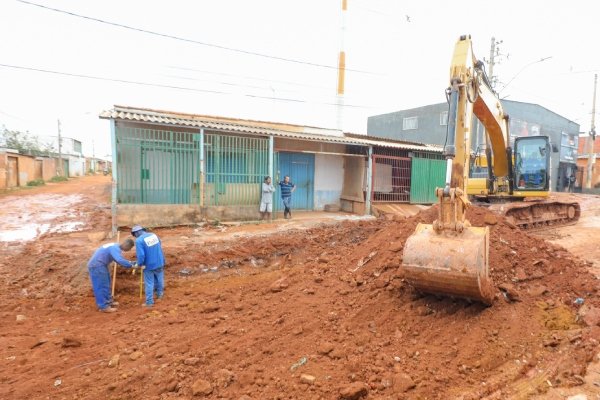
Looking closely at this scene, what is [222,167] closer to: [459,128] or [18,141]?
[459,128]

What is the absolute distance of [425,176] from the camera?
1524 cm

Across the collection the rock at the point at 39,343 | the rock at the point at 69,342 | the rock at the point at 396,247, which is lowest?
the rock at the point at 39,343

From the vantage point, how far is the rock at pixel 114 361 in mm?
3973

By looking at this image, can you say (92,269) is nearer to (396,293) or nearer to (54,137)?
(396,293)

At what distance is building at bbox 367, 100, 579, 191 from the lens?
81.9 ft

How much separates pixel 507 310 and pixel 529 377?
1025 millimetres

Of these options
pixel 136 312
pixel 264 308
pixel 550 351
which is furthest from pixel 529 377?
pixel 136 312

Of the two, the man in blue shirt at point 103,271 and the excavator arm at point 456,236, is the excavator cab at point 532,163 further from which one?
the man in blue shirt at point 103,271

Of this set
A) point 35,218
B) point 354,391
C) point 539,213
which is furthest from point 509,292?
point 35,218

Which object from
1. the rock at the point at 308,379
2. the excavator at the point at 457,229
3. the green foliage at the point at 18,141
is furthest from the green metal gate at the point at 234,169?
the green foliage at the point at 18,141

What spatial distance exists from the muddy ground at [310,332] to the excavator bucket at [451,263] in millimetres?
398

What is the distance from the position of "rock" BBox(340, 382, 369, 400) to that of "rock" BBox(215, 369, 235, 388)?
1052 mm

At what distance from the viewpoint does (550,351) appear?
11.6 ft

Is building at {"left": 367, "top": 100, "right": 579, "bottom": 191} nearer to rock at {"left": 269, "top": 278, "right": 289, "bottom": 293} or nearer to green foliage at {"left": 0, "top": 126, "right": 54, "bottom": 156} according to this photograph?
rock at {"left": 269, "top": 278, "right": 289, "bottom": 293}
